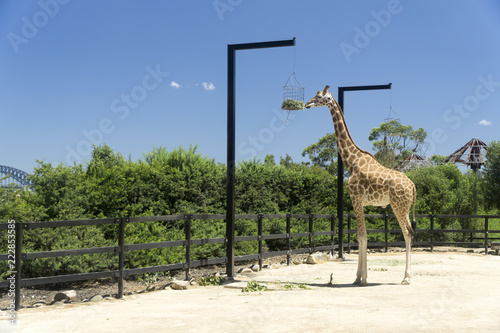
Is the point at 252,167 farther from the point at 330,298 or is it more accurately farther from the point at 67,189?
the point at 330,298

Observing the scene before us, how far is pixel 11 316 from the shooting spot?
6.62 m

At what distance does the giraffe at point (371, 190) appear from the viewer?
9461mm

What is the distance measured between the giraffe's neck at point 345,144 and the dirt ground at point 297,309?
240 centimetres

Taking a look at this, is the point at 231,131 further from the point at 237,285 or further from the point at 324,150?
the point at 324,150

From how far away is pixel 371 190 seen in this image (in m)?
9.59

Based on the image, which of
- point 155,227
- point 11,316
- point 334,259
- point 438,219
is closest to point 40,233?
point 155,227

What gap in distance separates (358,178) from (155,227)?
18.9 ft

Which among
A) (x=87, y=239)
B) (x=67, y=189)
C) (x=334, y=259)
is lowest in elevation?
(x=334, y=259)

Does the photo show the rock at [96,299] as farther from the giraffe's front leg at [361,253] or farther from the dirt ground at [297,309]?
the giraffe's front leg at [361,253]

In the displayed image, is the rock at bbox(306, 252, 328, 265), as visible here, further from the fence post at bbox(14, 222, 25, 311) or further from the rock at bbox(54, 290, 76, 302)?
the fence post at bbox(14, 222, 25, 311)

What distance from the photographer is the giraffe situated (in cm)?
946

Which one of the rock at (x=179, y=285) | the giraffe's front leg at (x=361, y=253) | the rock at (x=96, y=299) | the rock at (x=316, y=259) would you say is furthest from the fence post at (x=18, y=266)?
the rock at (x=316, y=259)

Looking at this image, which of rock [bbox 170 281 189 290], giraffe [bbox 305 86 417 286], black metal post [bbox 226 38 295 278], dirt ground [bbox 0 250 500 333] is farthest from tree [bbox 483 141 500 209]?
rock [bbox 170 281 189 290]

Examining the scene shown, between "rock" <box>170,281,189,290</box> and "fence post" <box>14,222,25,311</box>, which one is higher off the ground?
"fence post" <box>14,222,25,311</box>
